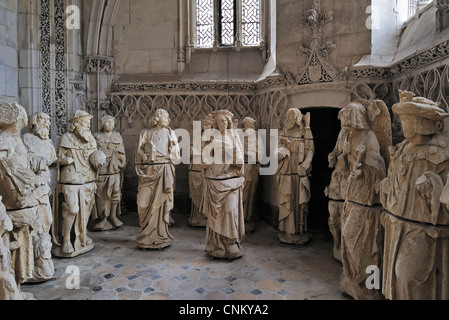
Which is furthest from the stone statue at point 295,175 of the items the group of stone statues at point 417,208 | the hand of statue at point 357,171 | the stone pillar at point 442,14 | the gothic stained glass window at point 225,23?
the gothic stained glass window at point 225,23

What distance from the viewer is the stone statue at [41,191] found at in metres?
4.21

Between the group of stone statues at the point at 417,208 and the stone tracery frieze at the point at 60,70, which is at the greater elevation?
the stone tracery frieze at the point at 60,70

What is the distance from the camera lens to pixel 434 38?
417 centimetres

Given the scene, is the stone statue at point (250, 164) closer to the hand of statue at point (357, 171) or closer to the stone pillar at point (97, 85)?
the hand of statue at point (357, 171)

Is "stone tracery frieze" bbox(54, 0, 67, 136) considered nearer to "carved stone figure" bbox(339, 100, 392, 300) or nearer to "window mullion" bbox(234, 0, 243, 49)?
"window mullion" bbox(234, 0, 243, 49)

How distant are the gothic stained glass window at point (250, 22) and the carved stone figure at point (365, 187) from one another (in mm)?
5012

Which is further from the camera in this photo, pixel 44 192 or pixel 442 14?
pixel 44 192

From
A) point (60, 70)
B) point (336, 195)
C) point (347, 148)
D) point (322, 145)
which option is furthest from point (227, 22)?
point (347, 148)

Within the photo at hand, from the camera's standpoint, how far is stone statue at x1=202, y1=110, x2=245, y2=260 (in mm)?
4801

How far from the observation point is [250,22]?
8.02m

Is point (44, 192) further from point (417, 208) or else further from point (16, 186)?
point (417, 208)

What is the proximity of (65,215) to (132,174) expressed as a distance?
10.5 feet

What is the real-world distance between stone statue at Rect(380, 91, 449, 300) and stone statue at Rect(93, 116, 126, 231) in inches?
214

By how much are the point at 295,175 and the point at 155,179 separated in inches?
94.1
